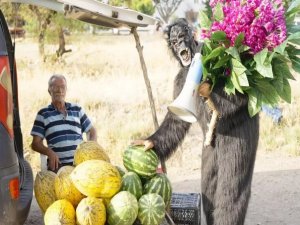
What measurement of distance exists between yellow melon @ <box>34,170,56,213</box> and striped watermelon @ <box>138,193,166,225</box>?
2.16 feet

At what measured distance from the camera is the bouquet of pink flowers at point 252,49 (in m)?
3.76

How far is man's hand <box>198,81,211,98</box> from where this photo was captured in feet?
12.7

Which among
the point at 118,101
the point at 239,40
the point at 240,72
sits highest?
the point at 239,40

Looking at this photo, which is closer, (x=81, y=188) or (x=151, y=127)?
(x=81, y=188)

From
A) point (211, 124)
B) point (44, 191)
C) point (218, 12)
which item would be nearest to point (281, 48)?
point (218, 12)

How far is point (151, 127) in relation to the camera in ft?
33.8

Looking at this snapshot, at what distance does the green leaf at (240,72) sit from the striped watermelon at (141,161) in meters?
0.87

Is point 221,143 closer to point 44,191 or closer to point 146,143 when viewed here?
point 146,143

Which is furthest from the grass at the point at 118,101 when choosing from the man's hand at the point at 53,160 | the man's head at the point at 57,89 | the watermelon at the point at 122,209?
the watermelon at the point at 122,209

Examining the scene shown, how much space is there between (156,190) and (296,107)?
8.36 meters

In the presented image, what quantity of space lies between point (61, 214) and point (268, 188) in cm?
457

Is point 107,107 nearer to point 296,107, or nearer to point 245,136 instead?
point 296,107

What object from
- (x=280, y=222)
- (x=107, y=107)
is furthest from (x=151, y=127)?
(x=280, y=222)

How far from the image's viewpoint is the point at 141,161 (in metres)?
3.97
